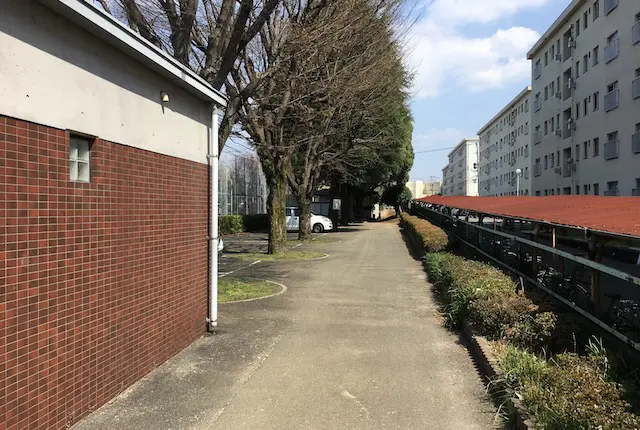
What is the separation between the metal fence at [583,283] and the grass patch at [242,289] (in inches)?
187

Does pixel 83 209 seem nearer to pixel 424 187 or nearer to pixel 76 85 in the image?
pixel 76 85

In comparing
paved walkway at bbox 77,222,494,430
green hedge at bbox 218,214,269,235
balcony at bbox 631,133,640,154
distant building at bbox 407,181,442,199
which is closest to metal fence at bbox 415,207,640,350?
paved walkway at bbox 77,222,494,430

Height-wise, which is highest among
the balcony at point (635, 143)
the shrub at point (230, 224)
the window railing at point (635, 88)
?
the window railing at point (635, 88)

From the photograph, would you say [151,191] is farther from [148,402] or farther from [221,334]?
[221,334]

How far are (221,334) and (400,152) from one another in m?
29.1

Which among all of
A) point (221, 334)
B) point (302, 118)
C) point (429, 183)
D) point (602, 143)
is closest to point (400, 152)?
point (602, 143)

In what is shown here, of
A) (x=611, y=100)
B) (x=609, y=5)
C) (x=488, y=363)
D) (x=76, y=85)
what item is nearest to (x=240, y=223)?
(x=611, y=100)

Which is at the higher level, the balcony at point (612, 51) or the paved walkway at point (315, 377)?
the balcony at point (612, 51)

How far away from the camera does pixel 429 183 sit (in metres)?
156

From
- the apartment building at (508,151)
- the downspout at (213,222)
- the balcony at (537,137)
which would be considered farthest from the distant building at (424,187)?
the downspout at (213,222)

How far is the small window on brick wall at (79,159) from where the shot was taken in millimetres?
4355

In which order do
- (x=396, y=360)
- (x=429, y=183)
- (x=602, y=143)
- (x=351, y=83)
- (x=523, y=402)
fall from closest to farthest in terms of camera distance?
(x=523, y=402) < (x=396, y=360) < (x=351, y=83) < (x=602, y=143) < (x=429, y=183)

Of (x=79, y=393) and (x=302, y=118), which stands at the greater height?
(x=302, y=118)

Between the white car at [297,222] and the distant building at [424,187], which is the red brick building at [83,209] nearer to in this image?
the white car at [297,222]
